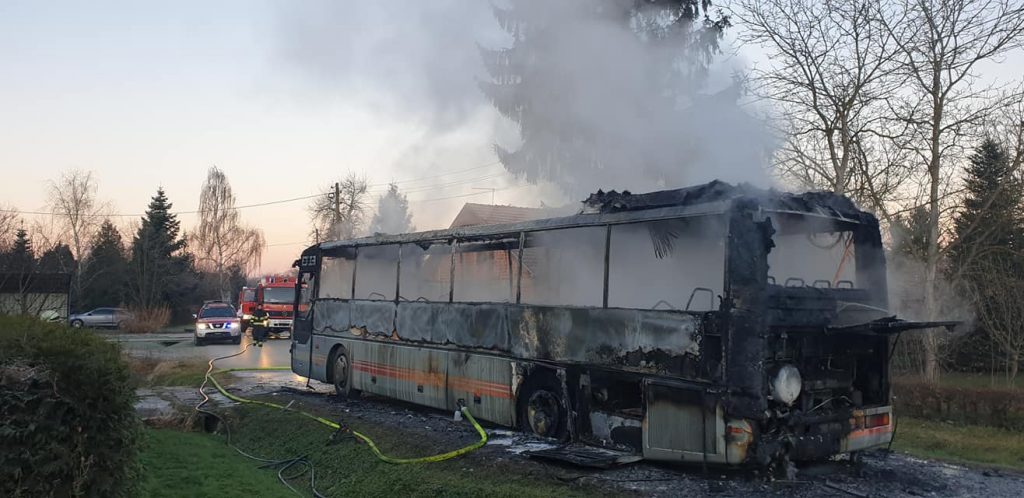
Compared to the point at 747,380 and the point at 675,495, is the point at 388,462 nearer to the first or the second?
the point at 675,495

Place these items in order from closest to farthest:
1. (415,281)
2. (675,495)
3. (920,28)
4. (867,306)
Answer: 1. (675,495)
2. (867,306)
3. (415,281)
4. (920,28)

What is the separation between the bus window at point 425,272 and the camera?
11.4 m

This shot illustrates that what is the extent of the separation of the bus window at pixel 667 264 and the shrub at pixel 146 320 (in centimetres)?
3819

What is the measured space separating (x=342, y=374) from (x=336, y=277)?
6.08 feet

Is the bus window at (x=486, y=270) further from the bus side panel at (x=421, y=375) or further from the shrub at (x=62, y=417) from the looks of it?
the shrub at (x=62, y=417)

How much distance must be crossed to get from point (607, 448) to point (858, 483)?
251 centimetres

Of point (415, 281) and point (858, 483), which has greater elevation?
point (415, 281)

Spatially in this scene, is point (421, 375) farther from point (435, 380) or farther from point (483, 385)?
point (483, 385)

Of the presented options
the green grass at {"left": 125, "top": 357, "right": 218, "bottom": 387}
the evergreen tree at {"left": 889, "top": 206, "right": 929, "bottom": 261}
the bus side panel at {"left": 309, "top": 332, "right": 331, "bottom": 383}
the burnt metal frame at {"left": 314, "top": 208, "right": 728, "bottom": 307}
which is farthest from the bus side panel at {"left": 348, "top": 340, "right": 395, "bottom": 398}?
the evergreen tree at {"left": 889, "top": 206, "right": 929, "bottom": 261}

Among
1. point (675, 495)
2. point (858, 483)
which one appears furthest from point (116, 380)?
point (858, 483)

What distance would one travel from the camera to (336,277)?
14070 millimetres

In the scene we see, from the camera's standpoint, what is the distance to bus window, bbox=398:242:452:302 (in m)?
11.4

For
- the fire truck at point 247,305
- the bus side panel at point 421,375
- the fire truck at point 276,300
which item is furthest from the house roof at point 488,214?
the fire truck at point 247,305

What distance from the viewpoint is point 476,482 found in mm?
7297
